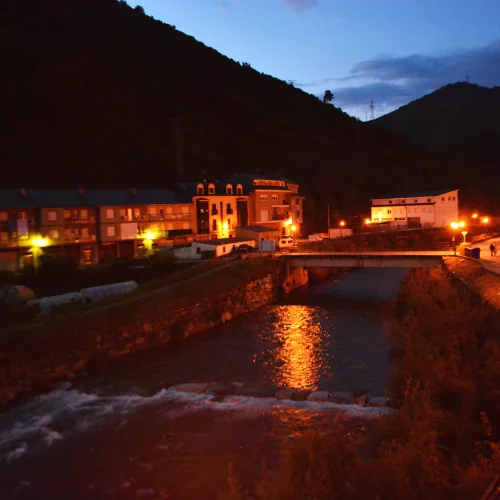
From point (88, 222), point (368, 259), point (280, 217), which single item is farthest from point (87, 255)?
point (280, 217)

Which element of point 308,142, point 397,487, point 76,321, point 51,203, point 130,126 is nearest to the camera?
point 397,487

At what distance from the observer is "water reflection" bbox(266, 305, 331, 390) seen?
68.3 ft

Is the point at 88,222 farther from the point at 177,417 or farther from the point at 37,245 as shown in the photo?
the point at 177,417

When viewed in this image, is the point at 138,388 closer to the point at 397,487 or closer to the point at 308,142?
the point at 397,487

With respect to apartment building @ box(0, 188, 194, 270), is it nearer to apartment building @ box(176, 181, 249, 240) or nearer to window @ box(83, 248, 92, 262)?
window @ box(83, 248, 92, 262)

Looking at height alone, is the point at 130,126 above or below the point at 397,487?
above

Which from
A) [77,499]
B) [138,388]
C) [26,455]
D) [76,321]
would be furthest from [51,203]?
[77,499]

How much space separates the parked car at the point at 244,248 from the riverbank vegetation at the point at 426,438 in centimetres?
3144

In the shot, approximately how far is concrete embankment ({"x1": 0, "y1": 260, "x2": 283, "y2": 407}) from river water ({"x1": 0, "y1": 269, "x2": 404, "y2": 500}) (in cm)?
103

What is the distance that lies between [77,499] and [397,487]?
8.44 metres

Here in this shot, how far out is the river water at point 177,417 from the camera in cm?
1352

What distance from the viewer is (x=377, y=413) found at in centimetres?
1622

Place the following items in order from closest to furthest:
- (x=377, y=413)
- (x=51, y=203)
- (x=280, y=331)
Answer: (x=377, y=413), (x=280, y=331), (x=51, y=203)

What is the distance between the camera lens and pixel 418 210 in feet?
247
